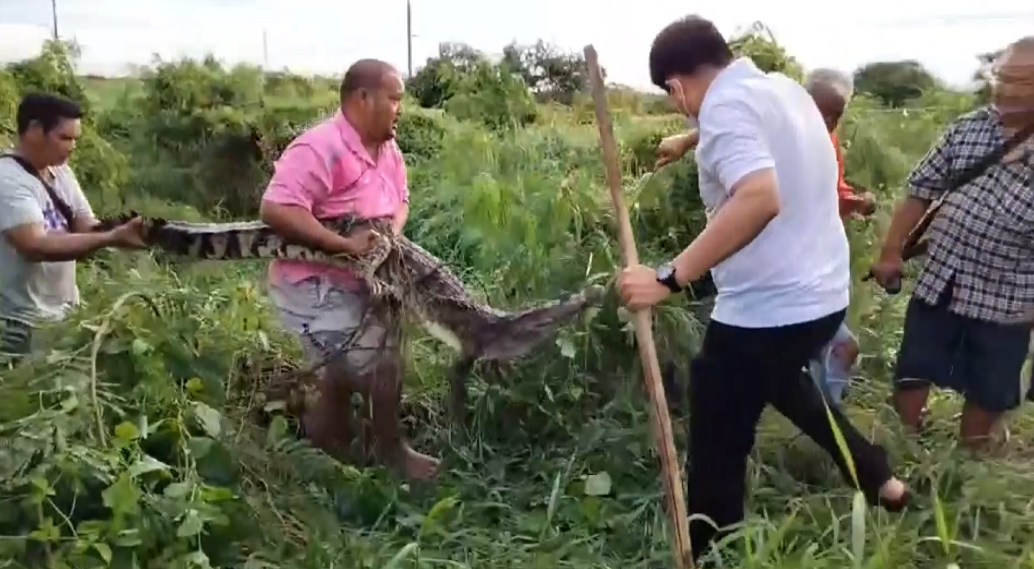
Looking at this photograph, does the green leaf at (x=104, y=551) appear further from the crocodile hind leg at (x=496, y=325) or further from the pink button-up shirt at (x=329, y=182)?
the crocodile hind leg at (x=496, y=325)

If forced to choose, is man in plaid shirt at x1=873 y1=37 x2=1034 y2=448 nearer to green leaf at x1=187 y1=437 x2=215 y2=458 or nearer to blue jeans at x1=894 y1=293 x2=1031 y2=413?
blue jeans at x1=894 y1=293 x2=1031 y2=413

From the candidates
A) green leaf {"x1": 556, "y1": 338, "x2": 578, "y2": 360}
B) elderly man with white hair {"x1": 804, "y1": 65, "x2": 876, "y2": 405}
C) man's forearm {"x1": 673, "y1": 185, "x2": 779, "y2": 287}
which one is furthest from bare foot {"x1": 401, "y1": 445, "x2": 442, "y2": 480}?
man's forearm {"x1": 673, "y1": 185, "x2": 779, "y2": 287}

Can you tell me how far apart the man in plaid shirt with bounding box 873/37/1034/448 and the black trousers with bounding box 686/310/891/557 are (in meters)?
0.79

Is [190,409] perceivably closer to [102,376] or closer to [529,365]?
[102,376]

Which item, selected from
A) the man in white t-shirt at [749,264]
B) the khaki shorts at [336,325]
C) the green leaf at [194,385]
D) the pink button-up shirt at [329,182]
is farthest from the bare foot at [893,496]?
the green leaf at [194,385]

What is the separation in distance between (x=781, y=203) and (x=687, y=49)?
43 centimetres

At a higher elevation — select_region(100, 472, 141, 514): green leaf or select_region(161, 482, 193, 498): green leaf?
select_region(100, 472, 141, 514): green leaf

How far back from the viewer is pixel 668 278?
241cm

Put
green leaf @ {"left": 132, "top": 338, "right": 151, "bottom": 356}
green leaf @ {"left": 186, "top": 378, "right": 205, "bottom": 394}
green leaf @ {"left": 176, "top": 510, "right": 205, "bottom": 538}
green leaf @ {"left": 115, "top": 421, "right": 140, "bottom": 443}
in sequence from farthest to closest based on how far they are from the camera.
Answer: green leaf @ {"left": 186, "top": 378, "right": 205, "bottom": 394} → green leaf @ {"left": 132, "top": 338, "right": 151, "bottom": 356} → green leaf @ {"left": 115, "top": 421, "right": 140, "bottom": 443} → green leaf @ {"left": 176, "top": 510, "right": 205, "bottom": 538}

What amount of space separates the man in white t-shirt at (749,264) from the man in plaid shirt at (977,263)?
Result: 0.72 m

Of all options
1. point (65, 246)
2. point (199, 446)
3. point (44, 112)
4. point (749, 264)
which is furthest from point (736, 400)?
point (44, 112)

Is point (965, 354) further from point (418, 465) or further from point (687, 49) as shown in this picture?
point (418, 465)

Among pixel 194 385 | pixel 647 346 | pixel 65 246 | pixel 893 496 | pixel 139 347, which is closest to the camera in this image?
pixel 647 346

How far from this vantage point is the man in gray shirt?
328 centimetres
